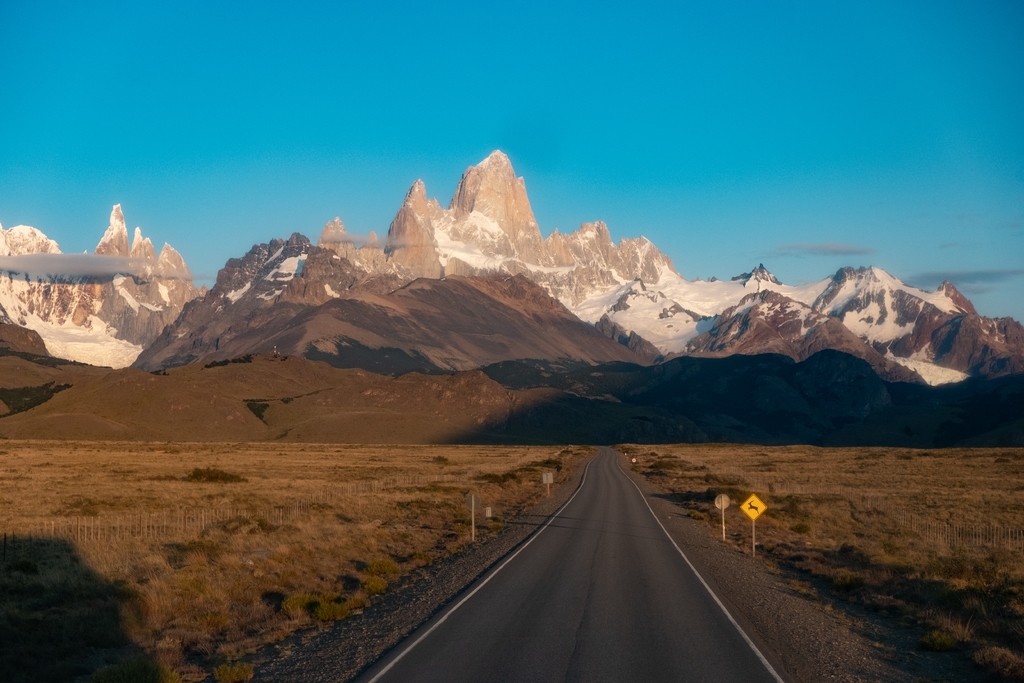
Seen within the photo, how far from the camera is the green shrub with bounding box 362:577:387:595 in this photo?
→ 22.5m

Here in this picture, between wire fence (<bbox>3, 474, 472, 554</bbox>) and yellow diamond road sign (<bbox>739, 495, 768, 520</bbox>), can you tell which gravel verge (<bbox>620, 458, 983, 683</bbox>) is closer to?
yellow diamond road sign (<bbox>739, 495, 768, 520</bbox>)

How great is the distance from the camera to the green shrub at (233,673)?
14.4 m

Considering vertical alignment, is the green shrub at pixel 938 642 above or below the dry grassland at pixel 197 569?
above

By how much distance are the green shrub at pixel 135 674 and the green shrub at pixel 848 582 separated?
Result: 1686 centimetres

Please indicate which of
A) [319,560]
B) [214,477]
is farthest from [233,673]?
[214,477]

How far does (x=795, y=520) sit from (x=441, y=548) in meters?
19.1

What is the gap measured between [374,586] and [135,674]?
354 inches

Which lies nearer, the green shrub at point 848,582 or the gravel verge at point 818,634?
the gravel verge at point 818,634

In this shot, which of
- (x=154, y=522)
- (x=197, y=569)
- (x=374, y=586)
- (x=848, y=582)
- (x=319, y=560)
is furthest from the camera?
(x=154, y=522)

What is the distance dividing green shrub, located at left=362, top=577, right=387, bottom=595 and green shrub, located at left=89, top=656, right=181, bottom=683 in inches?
323

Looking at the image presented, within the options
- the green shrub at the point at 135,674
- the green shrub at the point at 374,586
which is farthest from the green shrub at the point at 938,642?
the green shrub at the point at 135,674

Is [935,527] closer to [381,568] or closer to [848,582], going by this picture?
[848,582]

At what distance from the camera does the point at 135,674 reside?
1402cm

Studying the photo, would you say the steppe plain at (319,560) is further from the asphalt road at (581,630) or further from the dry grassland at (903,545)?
the asphalt road at (581,630)
